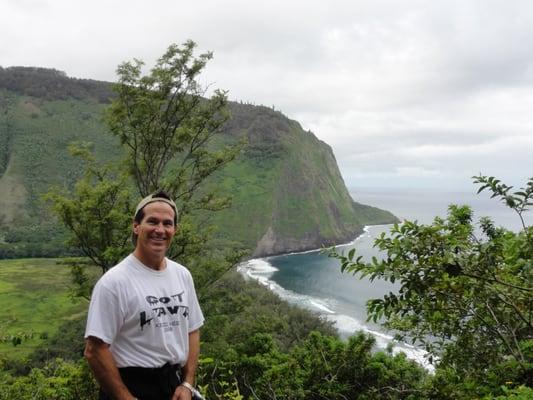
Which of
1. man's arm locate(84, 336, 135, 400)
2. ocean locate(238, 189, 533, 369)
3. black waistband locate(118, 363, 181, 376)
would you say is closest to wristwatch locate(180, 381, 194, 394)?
black waistband locate(118, 363, 181, 376)

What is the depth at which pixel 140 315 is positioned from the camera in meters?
2.83

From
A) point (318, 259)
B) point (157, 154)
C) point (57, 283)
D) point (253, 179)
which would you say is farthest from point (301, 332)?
point (253, 179)

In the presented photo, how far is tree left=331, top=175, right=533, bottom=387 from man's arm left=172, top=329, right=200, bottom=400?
141cm

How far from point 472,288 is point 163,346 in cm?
267

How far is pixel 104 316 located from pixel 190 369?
32.7 inches

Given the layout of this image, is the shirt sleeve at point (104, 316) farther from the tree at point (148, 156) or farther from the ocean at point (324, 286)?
the ocean at point (324, 286)

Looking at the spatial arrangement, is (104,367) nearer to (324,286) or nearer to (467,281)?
(467,281)

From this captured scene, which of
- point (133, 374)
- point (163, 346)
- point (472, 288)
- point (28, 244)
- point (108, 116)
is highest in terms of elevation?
point (108, 116)

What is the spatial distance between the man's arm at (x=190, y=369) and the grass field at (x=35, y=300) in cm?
4696

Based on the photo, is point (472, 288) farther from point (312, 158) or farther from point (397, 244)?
point (312, 158)

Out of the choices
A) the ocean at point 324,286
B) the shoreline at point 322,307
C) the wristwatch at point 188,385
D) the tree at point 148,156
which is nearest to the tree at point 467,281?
the wristwatch at point 188,385

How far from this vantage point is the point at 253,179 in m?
142

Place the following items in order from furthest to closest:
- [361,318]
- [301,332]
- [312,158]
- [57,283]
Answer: [312,158]
[57,283]
[361,318]
[301,332]

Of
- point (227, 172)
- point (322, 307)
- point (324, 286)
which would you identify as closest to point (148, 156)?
point (322, 307)
